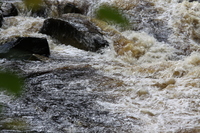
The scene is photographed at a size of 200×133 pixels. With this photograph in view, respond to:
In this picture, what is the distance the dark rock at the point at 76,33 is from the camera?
6.88 m

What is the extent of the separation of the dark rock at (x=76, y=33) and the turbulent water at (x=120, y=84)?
0.63ft

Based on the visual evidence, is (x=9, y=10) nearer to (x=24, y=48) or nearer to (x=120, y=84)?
(x=24, y=48)

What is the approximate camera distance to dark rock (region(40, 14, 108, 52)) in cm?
688

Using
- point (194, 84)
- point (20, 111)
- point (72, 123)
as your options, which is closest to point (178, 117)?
point (194, 84)

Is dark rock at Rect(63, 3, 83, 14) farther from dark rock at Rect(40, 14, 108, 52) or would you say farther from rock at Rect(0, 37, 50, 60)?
rock at Rect(0, 37, 50, 60)

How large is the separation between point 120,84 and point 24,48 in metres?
2.64

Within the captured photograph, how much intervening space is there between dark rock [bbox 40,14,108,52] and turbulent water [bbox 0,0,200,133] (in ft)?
0.63

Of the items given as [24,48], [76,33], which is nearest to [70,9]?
[76,33]

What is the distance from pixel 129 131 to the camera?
140 inches

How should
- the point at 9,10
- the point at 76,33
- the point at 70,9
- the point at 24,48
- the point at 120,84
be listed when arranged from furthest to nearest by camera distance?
the point at 70,9 → the point at 9,10 → the point at 76,33 → the point at 24,48 → the point at 120,84

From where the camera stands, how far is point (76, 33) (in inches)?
279

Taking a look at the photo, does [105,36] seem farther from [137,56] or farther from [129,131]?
[129,131]

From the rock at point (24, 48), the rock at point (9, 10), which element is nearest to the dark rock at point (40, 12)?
the rock at point (9, 10)

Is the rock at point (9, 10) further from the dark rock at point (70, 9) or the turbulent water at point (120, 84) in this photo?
the dark rock at point (70, 9)
